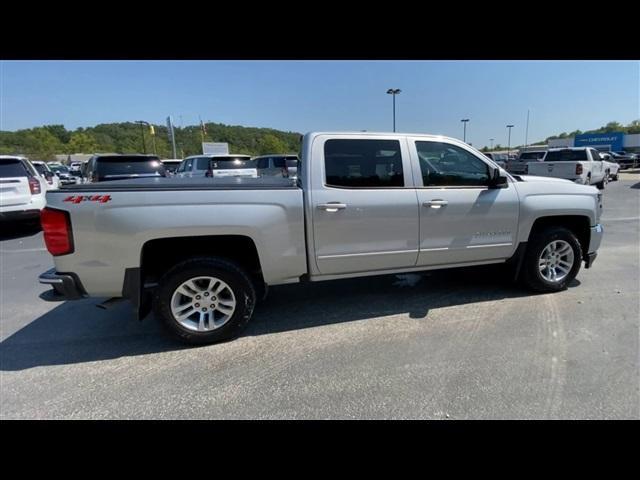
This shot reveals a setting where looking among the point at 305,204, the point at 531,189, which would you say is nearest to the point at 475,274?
the point at 531,189

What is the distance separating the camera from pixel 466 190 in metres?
3.62

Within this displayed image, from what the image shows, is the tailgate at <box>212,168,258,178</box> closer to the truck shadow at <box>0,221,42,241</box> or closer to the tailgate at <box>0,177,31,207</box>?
the truck shadow at <box>0,221,42,241</box>

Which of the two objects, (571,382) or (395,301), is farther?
(395,301)

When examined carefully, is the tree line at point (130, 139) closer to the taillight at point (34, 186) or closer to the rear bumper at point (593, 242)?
the taillight at point (34, 186)

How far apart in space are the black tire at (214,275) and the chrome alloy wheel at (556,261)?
3.48 metres

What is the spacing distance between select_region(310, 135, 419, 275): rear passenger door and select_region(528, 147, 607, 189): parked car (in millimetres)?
13251

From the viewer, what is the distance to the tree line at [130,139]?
76062mm

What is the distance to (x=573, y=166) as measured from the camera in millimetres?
13289

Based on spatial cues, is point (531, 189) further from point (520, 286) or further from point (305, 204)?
point (305, 204)

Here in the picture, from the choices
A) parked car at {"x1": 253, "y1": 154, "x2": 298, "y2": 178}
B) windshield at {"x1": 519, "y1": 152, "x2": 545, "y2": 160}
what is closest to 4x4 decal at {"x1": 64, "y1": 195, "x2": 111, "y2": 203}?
parked car at {"x1": 253, "y1": 154, "x2": 298, "y2": 178}

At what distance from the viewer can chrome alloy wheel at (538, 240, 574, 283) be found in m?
4.05
